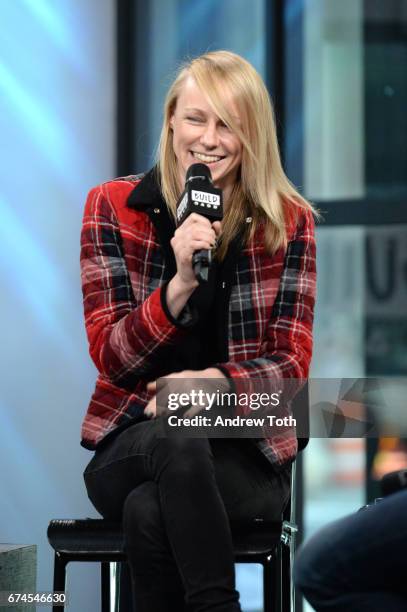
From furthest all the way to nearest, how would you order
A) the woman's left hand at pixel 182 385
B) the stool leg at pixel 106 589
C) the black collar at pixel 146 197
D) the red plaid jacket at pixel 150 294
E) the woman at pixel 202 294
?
the stool leg at pixel 106 589 < the black collar at pixel 146 197 < the red plaid jacket at pixel 150 294 < the woman at pixel 202 294 < the woman's left hand at pixel 182 385

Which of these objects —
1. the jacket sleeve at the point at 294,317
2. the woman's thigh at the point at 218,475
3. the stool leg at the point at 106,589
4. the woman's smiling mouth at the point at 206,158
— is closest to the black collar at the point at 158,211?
the woman's smiling mouth at the point at 206,158

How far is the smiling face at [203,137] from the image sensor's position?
217cm

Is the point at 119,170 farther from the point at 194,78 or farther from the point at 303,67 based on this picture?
the point at 194,78

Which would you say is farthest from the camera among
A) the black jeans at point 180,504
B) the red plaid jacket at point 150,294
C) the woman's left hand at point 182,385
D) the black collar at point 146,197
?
the black collar at point 146,197

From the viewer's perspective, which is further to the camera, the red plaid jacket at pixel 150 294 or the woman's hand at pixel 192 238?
the red plaid jacket at pixel 150 294

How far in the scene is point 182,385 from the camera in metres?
1.91

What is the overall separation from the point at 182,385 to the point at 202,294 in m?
0.30

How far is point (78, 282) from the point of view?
3.65 m

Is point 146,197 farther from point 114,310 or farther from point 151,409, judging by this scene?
point 151,409

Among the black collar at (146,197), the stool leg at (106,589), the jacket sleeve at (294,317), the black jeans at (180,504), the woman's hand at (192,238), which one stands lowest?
the stool leg at (106,589)

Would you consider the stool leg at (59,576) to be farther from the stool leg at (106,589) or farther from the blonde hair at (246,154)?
the blonde hair at (246,154)

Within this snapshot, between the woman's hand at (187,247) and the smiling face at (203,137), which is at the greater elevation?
the smiling face at (203,137)

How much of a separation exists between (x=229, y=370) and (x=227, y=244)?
33cm

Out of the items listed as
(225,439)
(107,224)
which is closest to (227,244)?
(107,224)
